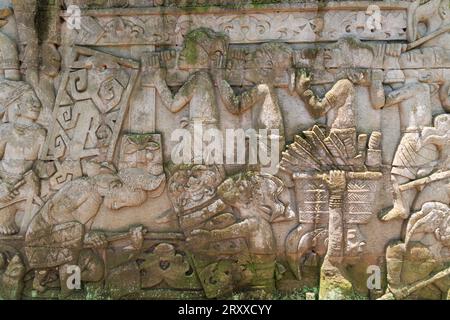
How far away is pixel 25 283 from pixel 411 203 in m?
4.29

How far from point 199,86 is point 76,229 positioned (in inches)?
80.1

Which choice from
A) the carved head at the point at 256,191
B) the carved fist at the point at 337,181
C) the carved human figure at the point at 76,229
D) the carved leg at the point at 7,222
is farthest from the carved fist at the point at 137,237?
the carved fist at the point at 337,181

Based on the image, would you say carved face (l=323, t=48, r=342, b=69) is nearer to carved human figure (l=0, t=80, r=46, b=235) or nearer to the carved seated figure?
the carved seated figure

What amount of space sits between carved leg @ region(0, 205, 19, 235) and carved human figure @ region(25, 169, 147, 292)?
21cm

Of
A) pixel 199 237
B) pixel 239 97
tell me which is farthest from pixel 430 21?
pixel 199 237

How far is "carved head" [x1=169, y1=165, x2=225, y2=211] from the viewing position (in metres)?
5.30

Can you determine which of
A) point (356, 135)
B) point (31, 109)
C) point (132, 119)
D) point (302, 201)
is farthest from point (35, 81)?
point (356, 135)

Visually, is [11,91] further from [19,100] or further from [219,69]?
[219,69]

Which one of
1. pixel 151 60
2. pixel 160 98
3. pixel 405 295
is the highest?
pixel 151 60

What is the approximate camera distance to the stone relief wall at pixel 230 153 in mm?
5270

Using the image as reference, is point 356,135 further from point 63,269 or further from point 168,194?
point 63,269

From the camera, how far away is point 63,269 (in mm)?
5387

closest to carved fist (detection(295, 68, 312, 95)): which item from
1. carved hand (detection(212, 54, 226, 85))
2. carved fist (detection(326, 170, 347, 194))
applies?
carved hand (detection(212, 54, 226, 85))

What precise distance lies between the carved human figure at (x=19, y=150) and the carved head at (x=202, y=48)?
68.3 inches
